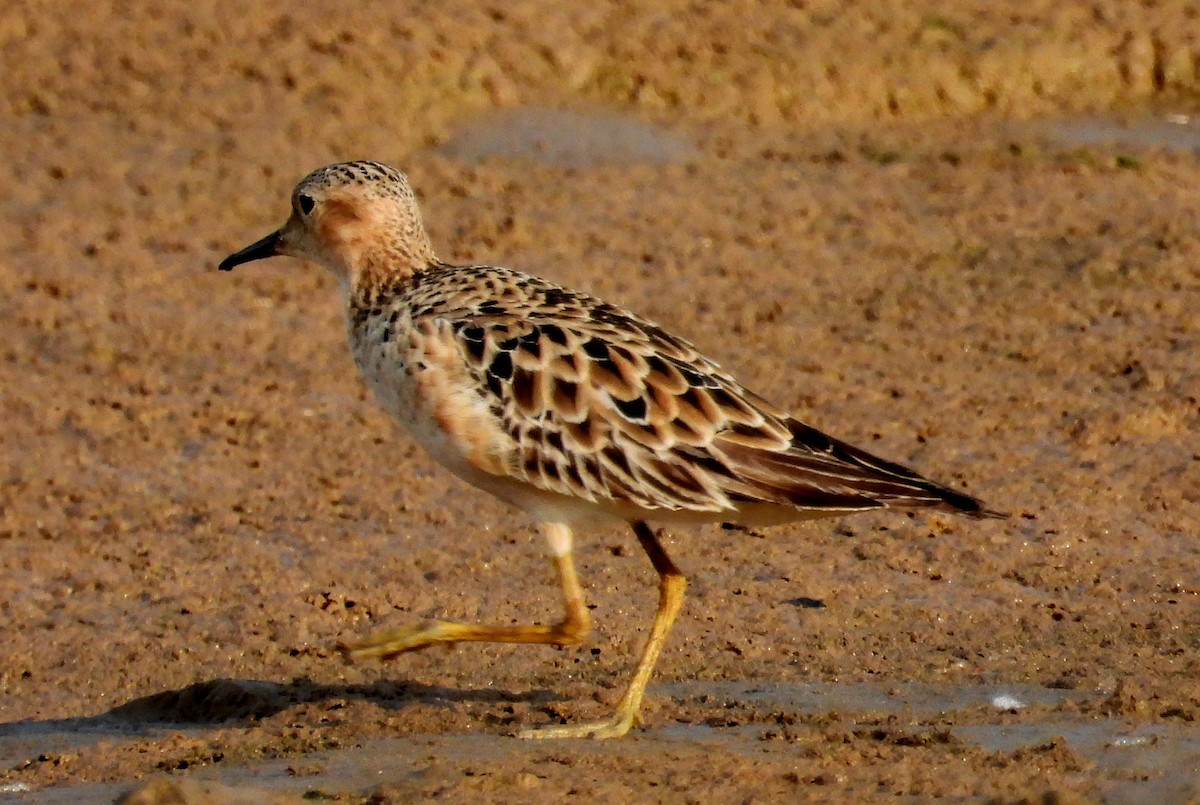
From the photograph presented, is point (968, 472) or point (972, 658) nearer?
point (972, 658)

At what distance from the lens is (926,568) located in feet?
29.8

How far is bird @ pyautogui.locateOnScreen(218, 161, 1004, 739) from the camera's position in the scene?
289 inches

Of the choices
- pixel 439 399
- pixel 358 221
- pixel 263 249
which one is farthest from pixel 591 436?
pixel 263 249

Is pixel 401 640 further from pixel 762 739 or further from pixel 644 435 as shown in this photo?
pixel 762 739

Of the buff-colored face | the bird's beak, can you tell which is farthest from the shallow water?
the bird's beak

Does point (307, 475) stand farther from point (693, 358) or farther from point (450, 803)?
point (450, 803)

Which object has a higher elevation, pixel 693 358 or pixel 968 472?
pixel 693 358

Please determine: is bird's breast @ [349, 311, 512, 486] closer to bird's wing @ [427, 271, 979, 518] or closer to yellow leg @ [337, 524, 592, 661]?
bird's wing @ [427, 271, 979, 518]

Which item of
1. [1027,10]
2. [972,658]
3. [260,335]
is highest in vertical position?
[1027,10]

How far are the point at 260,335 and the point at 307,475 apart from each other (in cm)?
166

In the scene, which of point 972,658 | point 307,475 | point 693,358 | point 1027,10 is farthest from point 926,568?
point 1027,10

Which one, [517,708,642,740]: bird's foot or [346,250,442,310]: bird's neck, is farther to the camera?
[346,250,442,310]: bird's neck

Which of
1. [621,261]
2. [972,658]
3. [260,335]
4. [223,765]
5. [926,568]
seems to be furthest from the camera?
[621,261]

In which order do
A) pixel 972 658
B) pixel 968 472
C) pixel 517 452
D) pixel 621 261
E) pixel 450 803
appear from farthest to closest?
pixel 621 261, pixel 968 472, pixel 972 658, pixel 517 452, pixel 450 803
